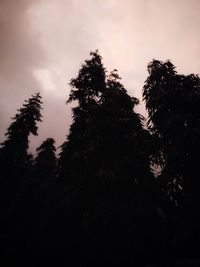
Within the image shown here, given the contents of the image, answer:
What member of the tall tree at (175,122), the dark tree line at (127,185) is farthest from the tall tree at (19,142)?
the tall tree at (175,122)

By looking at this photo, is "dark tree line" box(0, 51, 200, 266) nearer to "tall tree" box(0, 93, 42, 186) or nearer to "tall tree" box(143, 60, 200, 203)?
"tall tree" box(143, 60, 200, 203)

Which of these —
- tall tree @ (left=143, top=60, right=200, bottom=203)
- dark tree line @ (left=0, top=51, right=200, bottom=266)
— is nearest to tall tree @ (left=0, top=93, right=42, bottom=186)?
dark tree line @ (left=0, top=51, right=200, bottom=266)

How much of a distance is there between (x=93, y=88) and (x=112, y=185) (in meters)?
9.26

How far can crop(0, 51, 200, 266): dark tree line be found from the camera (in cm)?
1349

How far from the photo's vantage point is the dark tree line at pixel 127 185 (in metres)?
13.5

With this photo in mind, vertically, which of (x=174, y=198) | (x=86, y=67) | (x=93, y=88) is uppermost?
(x=86, y=67)

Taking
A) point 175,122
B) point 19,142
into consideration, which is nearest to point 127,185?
point 175,122

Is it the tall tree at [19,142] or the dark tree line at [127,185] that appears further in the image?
the tall tree at [19,142]

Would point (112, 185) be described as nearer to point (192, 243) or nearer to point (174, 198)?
point (174, 198)

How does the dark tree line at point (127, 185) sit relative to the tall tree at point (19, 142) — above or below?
below

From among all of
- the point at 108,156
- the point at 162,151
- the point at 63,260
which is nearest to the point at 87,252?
the point at 63,260

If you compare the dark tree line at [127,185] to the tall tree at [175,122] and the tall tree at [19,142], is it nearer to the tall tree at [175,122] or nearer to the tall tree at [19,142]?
the tall tree at [175,122]

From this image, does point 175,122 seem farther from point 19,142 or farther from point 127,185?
point 19,142

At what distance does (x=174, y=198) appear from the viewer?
14547 mm
